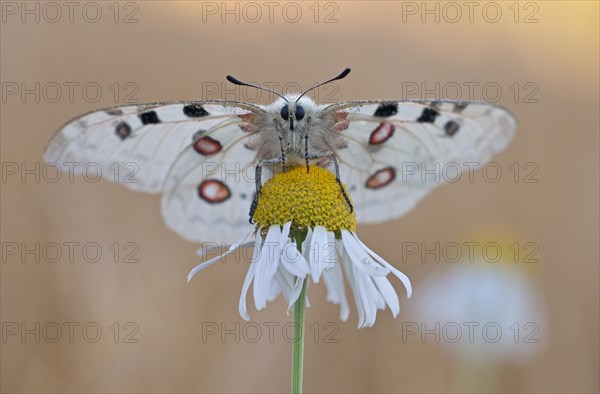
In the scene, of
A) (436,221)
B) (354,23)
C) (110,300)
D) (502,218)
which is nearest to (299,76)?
(354,23)

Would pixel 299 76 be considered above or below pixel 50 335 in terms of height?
above

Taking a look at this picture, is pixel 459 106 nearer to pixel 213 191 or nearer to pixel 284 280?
pixel 284 280

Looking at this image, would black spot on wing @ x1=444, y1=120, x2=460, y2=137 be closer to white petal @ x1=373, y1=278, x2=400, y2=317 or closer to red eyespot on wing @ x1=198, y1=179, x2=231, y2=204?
white petal @ x1=373, y1=278, x2=400, y2=317

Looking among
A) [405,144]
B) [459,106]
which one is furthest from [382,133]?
[459,106]

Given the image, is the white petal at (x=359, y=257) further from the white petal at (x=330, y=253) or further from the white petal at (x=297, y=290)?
the white petal at (x=297, y=290)

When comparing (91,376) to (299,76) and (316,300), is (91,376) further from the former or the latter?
A: (299,76)

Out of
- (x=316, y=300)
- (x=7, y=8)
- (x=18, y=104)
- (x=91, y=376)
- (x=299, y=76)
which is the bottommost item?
(x=91, y=376)

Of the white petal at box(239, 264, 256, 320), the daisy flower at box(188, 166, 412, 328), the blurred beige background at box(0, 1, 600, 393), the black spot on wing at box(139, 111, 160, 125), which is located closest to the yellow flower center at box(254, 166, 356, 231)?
the daisy flower at box(188, 166, 412, 328)
